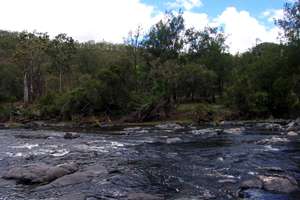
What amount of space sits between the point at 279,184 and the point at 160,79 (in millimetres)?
51881

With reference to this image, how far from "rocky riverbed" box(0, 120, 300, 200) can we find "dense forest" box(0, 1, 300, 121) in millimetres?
26424

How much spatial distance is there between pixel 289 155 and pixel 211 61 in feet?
186

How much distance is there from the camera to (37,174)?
59.1 feet

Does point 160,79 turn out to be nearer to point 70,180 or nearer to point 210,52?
point 210,52

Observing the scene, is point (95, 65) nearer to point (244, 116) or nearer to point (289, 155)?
point (244, 116)

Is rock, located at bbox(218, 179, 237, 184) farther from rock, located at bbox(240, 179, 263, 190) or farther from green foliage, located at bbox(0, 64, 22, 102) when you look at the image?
green foliage, located at bbox(0, 64, 22, 102)

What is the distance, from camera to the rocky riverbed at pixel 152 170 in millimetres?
15453

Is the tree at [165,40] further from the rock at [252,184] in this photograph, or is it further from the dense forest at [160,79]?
the rock at [252,184]

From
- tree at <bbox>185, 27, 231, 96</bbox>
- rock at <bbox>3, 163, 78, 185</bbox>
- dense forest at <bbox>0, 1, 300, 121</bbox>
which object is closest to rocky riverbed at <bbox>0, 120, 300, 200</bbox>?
rock at <bbox>3, 163, 78, 185</bbox>

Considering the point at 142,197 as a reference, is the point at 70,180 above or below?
above

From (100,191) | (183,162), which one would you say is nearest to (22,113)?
(183,162)

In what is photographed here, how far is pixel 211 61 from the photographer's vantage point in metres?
79.4

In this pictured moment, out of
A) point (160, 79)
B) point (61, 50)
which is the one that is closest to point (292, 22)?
point (160, 79)

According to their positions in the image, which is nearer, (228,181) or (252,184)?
(252,184)
